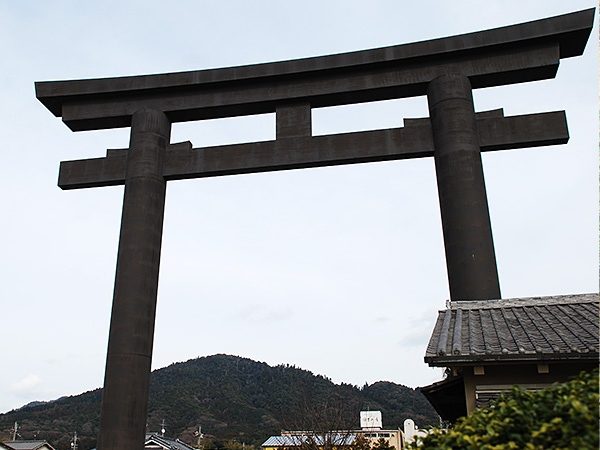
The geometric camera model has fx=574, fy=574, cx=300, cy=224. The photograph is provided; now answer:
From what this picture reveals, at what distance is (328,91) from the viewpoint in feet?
28.7

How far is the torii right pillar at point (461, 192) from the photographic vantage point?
7.27 m

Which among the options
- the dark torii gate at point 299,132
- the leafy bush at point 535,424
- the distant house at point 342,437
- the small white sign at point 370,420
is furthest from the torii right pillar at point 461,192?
the small white sign at point 370,420

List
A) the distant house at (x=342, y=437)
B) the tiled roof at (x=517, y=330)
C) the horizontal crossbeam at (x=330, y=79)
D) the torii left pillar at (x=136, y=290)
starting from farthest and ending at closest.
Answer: the distant house at (x=342, y=437) → the horizontal crossbeam at (x=330, y=79) → the torii left pillar at (x=136, y=290) → the tiled roof at (x=517, y=330)

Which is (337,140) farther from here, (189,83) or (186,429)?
(186,429)

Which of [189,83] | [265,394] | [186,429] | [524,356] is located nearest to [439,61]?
[189,83]

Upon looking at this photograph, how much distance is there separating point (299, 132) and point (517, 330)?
4.37 m

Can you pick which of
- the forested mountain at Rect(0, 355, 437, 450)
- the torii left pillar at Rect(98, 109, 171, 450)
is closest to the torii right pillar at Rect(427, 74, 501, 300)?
the torii left pillar at Rect(98, 109, 171, 450)

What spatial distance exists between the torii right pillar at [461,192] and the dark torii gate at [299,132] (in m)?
0.01

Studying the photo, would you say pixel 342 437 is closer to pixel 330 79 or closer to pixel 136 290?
pixel 136 290

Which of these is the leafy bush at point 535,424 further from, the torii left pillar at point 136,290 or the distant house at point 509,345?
the torii left pillar at point 136,290

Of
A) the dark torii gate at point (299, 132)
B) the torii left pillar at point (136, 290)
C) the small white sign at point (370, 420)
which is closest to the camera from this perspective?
the torii left pillar at point (136, 290)

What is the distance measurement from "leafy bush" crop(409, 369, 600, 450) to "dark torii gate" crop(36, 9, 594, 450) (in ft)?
12.8

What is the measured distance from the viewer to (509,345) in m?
5.43

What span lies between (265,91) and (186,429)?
76946mm
